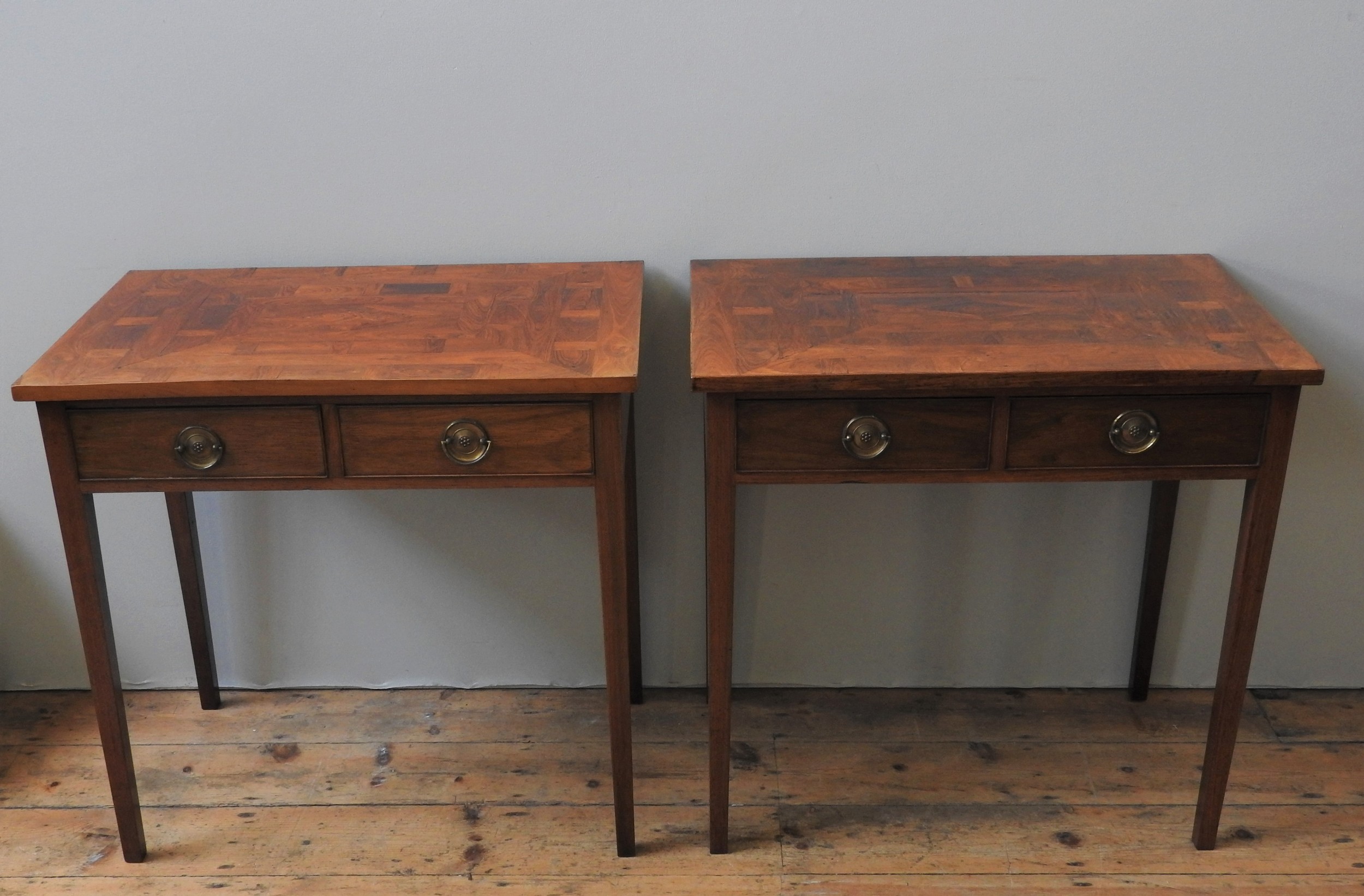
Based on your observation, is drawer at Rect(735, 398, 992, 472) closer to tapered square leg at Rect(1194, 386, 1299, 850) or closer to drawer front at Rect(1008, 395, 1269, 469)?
drawer front at Rect(1008, 395, 1269, 469)

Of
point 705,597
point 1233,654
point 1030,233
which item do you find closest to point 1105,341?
point 1030,233

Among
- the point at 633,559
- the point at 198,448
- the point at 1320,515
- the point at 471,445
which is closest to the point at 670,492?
the point at 633,559

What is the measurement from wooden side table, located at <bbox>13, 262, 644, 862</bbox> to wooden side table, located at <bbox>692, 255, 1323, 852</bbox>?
0.51ft

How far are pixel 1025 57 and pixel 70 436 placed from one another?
1.59 m

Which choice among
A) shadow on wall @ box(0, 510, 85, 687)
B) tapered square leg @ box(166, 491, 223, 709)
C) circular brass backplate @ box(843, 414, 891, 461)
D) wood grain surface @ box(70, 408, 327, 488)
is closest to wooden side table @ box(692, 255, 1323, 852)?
circular brass backplate @ box(843, 414, 891, 461)

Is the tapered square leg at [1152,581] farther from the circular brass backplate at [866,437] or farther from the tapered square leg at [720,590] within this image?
the tapered square leg at [720,590]

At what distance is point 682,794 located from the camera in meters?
2.32

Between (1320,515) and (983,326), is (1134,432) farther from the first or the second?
(1320,515)

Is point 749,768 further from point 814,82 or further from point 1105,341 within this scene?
point 814,82

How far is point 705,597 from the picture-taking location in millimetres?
2533

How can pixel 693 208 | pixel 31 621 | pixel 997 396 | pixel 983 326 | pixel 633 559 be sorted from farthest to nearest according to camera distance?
pixel 31 621
pixel 633 559
pixel 693 208
pixel 983 326
pixel 997 396

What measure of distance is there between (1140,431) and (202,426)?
133cm

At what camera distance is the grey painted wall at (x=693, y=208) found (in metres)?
2.13

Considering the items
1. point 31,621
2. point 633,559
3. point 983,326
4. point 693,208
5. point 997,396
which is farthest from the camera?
point 31,621
